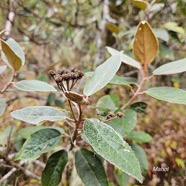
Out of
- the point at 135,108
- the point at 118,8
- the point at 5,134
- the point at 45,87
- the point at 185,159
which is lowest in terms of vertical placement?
the point at 185,159

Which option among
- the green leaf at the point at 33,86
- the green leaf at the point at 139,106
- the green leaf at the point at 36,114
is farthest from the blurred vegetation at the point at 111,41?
the green leaf at the point at 36,114

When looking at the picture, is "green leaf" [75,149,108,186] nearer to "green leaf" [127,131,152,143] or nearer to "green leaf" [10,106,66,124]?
"green leaf" [10,106,66,124]

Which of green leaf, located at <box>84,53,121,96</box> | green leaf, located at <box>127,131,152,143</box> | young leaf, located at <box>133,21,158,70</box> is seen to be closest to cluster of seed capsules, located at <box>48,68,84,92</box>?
green leaf, located at <box>84,53,121,96</box>

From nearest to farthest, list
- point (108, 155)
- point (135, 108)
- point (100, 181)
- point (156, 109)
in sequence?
point (108, 155) → point (100, 181) → point (135, 108) → point (156, 109)

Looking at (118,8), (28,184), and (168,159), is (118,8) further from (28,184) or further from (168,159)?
(28,184)

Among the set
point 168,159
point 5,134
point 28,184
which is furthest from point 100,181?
point 168,159

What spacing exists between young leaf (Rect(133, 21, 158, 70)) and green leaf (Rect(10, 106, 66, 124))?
0.75 ft

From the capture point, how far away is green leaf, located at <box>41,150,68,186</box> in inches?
22.2

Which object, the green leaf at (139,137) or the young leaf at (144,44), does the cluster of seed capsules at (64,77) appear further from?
the green leaf at (139,137)

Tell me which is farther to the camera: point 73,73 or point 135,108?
point 135,108

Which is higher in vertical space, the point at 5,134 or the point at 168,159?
the point at 5,134

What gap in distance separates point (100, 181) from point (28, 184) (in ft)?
3.10

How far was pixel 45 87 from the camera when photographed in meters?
0.58

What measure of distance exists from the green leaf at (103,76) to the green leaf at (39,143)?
140mm
